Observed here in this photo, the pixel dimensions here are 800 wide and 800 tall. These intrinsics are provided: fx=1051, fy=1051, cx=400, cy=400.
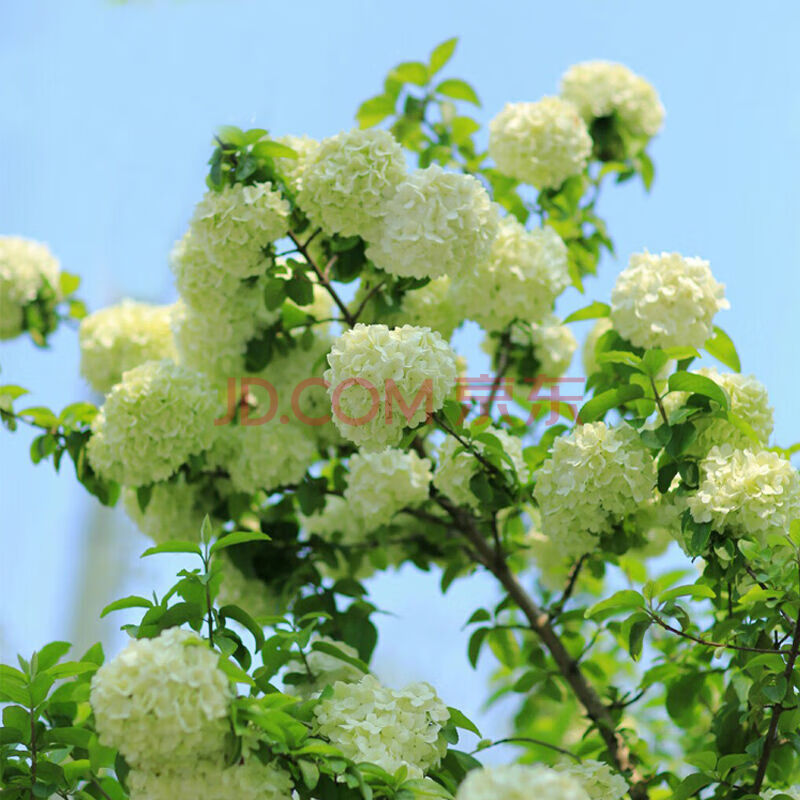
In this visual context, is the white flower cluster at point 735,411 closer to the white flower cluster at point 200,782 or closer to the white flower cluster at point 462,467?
the white flower cluster at point 462,467

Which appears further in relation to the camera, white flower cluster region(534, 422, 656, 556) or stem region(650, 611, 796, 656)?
white flower cluster region(534, 422, 656, 556)

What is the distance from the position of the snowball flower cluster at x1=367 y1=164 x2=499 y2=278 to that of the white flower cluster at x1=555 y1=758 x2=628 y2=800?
32.0 inches

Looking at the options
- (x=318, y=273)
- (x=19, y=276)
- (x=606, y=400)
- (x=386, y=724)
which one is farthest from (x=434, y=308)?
(x=19, y=276)

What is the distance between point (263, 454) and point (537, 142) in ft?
2.87

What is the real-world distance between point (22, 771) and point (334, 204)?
0.99 m

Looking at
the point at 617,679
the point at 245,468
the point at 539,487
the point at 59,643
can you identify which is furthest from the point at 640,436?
the point at 617,679

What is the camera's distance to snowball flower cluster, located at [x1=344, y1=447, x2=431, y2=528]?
192 centimetres

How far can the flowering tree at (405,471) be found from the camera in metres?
1.40

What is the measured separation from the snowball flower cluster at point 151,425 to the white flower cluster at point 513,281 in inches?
21.3

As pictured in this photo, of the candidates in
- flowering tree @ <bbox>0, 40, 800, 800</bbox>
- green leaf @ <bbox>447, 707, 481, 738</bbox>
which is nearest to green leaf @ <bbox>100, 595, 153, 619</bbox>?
flowering tree @ <bbox>0, 40, 800, 800</bbox>

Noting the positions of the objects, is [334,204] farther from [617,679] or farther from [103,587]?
[103,587]

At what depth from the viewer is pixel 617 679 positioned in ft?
10.1

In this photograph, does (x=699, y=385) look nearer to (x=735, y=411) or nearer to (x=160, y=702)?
(x=735, y=411)

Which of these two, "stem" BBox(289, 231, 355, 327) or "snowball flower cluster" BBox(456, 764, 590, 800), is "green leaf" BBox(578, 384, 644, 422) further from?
"snowball flower cluster" BBox(456, 764, 590, 800)
